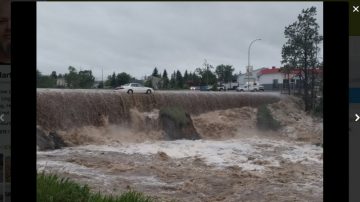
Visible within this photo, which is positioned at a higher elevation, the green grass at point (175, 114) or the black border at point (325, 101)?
the black border at point (325, 101)

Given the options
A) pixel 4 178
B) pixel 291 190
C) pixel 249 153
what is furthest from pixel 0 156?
pixel 249 153

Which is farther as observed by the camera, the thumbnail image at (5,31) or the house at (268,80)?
the house at (268,80)

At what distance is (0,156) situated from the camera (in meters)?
1.34

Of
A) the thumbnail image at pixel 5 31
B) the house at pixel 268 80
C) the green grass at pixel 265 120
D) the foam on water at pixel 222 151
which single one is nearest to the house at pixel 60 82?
the foam on water at pixel 222 151

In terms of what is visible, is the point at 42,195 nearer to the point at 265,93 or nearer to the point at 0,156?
the point at 0,156

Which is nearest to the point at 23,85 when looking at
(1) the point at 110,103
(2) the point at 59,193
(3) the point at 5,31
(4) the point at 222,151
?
(3) the point at 5,31

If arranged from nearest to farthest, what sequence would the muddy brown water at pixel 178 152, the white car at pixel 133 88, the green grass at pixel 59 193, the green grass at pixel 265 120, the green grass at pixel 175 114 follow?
the green grass at pixel 59 193 → the muddy brown water at pixel 178 152 → the white car at pixel 133 88 → the green grass at pixel 175 114 → the green grass at pixel 265 120

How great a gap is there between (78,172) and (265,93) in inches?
531

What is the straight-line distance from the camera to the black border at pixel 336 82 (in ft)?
4.00

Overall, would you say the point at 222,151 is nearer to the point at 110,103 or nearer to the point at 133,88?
the point at 110,103

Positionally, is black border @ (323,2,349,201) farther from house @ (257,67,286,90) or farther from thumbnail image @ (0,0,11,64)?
house @ (257,67,286,90)

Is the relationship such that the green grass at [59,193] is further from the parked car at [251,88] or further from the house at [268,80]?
the parked car at [251,88]

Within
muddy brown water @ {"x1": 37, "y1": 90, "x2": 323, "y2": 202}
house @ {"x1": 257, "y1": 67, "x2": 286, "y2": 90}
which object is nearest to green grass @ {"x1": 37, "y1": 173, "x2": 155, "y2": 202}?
muddy brown water @ {"x1": 37, "y1": 90, "x2": 323, "y2": 202}

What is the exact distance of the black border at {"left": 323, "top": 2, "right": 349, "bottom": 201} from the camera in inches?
48.1
